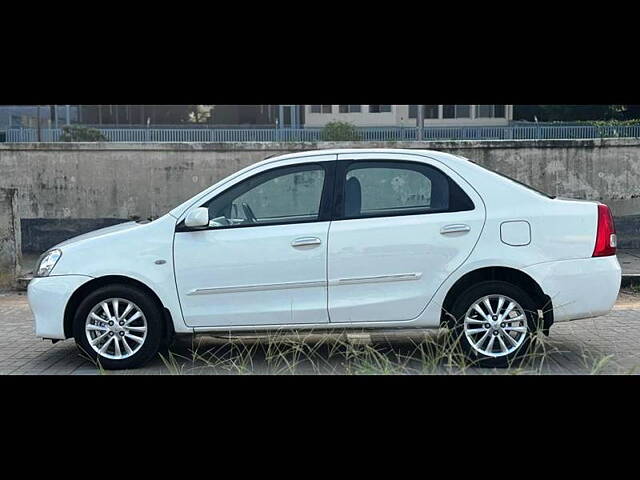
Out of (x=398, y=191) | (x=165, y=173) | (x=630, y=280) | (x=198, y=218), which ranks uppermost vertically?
(x=165, y=173)

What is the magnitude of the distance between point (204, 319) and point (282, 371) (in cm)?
77

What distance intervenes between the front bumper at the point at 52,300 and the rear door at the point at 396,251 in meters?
2.10

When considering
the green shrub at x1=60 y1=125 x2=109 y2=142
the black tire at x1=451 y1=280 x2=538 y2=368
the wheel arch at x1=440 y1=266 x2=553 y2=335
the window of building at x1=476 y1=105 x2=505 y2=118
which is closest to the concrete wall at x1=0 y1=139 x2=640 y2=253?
the wheel arch at x1=440 y1=266 x2=553 y2=335

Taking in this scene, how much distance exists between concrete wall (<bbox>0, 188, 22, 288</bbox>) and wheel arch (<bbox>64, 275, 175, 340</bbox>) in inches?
180

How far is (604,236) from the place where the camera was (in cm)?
595

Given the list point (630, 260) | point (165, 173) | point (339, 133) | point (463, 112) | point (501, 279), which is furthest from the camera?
point (463, 112)

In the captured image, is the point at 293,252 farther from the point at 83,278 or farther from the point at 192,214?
the point at 83,278

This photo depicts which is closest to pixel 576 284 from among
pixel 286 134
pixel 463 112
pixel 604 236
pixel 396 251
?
pixel 604 236

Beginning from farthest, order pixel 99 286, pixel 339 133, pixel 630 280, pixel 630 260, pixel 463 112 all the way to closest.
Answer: pixel 463 112
pixel 339 133
pixel 630 260
pixel 630 280
pixel 99 286

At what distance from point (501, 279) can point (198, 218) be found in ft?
8.24

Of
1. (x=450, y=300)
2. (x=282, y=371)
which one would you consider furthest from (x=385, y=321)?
(x=282, y=371)

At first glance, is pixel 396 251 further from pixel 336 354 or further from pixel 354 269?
pixel 336 354

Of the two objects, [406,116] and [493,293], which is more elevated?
[406,116]

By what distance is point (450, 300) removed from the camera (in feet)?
19.7
